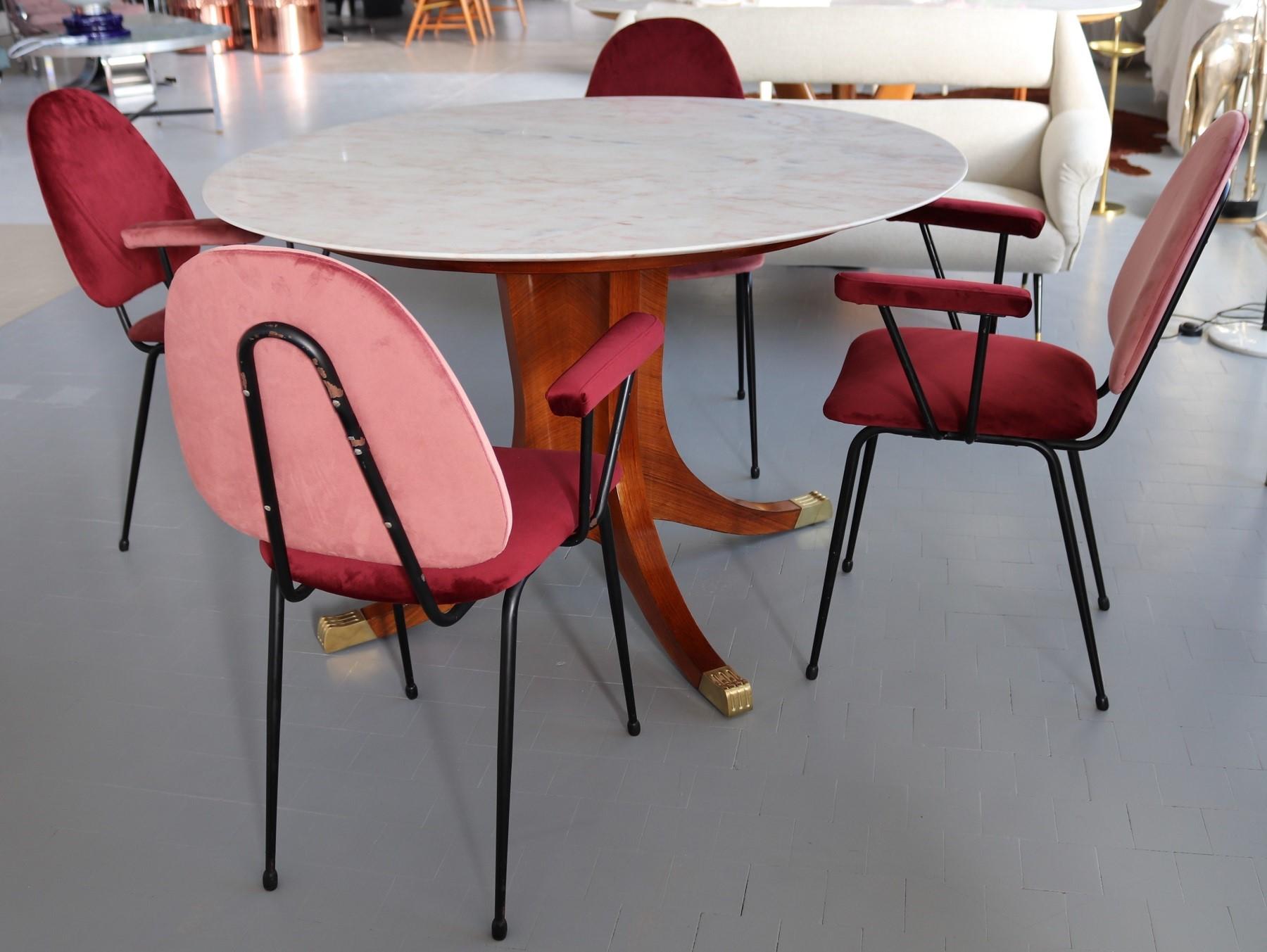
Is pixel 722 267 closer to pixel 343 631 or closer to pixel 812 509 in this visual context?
pixel 812 509

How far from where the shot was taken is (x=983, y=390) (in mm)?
1860

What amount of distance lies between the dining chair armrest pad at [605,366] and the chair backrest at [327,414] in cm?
13

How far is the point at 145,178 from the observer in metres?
2.35

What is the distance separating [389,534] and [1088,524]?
1.25m

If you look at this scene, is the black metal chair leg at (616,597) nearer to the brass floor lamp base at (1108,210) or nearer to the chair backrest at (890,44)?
the chair backrest at (890,44)

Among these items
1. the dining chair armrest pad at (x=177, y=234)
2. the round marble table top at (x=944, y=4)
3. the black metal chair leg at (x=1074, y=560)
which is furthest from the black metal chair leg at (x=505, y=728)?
the round marble table top at (x=944, y=4)

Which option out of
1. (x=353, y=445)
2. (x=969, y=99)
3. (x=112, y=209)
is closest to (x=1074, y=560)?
(x=353, y=445)

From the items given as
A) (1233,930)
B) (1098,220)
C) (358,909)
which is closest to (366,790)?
(358,909)

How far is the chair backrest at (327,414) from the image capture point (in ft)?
3.88

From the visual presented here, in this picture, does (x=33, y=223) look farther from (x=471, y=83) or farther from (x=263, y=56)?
(x=263, y=56)

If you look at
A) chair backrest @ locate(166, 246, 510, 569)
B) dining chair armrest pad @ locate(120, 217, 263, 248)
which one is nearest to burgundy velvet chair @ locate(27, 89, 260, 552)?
dining chair armrest pad @ locate(120, 217, 263, 248)

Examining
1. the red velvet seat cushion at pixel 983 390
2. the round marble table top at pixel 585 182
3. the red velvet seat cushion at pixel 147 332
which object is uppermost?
the round marble table top at pixel 585 182

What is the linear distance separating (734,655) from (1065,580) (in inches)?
27.3

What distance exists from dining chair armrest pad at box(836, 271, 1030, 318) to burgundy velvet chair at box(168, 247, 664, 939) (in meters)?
0.35
